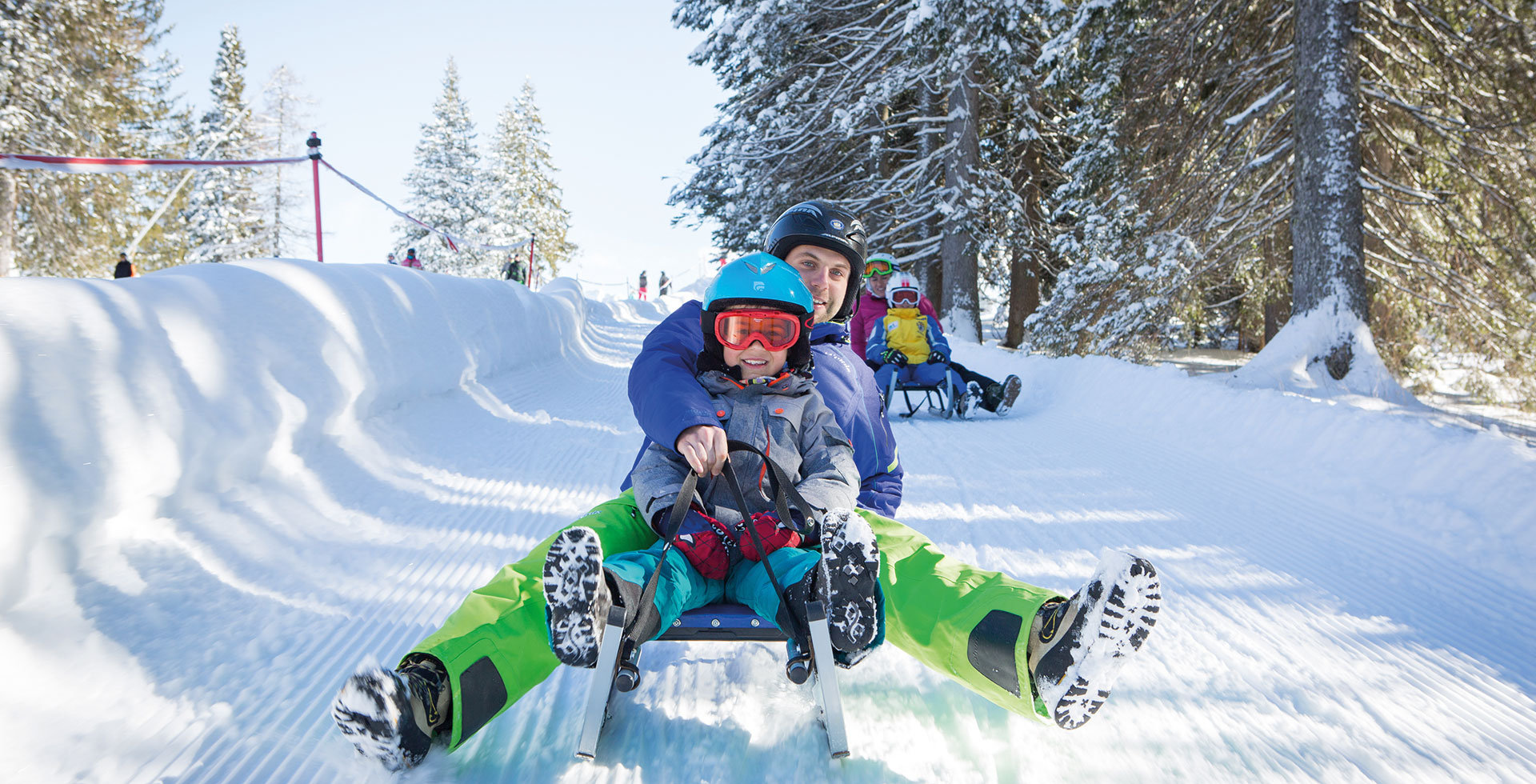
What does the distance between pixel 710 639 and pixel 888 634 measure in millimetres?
424

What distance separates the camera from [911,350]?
7.29m

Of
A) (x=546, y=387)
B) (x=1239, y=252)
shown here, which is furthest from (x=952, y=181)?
(x=546, y=387)

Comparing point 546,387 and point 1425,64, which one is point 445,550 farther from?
point 1425,64

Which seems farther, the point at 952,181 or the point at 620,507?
the point at 952,181

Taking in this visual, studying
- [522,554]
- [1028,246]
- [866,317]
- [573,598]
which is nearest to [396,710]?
[573,598]

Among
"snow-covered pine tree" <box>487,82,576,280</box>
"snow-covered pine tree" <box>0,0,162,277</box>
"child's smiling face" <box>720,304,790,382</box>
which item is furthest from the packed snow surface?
"snow-covered pine tree" <box>487,82,576,280</box>

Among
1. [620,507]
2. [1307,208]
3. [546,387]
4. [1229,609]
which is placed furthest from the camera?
[546,387]

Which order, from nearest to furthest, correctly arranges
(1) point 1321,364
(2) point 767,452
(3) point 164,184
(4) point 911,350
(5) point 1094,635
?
(5) point 1094,635
(2) point 767,452
(1) point 1321,364
(4) point 911,350
(3) point 164,184

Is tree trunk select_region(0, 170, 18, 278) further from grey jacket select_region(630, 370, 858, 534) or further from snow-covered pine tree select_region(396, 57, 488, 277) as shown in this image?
snow-covered pine tree select_region(396, 57, 488, 277)

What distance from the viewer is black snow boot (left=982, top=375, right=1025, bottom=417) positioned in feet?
23.1

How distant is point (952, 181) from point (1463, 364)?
7347 mm

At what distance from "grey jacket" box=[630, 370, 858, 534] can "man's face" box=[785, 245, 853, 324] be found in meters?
0.67

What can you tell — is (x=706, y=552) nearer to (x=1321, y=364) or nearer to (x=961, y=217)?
(x=1321, y=364)

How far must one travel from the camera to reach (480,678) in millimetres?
1457
